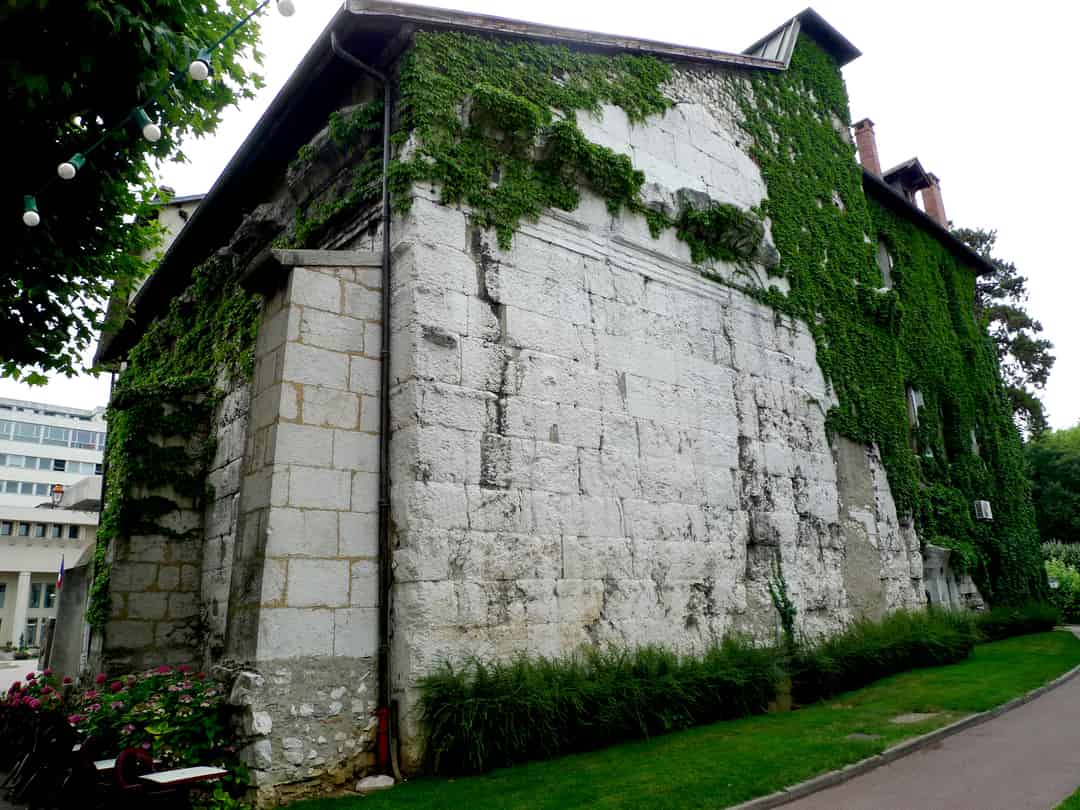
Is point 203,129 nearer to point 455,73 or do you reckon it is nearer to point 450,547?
point 455,73

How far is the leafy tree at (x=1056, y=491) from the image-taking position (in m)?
32.2

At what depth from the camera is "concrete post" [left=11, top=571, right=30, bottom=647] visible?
37281 mm

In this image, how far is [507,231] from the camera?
23.4 ft

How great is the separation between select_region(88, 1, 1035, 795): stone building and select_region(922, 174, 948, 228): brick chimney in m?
8.87

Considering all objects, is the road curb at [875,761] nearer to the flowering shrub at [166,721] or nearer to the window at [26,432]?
the flowering shrub at [166,721]

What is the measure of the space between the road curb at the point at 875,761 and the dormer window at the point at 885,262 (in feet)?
29.4

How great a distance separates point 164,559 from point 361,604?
3.63m

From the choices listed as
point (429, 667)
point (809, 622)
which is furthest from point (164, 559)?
point (809, 622)

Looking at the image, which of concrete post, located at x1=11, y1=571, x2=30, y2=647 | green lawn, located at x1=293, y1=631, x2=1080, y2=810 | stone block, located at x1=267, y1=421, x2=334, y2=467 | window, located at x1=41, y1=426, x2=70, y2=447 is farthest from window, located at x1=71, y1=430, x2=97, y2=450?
green lawn, located at x1=293, y1=631, x2=1080, y2=810

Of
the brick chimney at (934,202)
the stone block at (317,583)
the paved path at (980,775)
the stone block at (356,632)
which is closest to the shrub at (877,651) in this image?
the paved path at (980,775)

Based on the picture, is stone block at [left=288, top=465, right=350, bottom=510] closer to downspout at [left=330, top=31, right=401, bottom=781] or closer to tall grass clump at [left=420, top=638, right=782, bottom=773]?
downspout at [left=330, top=31, right=401, bottom=781]

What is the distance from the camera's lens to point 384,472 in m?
6.10

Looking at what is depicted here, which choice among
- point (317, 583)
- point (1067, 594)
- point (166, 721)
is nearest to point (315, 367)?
point (317, 583)

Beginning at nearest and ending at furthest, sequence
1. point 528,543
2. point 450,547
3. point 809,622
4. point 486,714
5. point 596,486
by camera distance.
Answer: point 486,714
point 450,547
point 528,543
point 596,486
point 809,622
